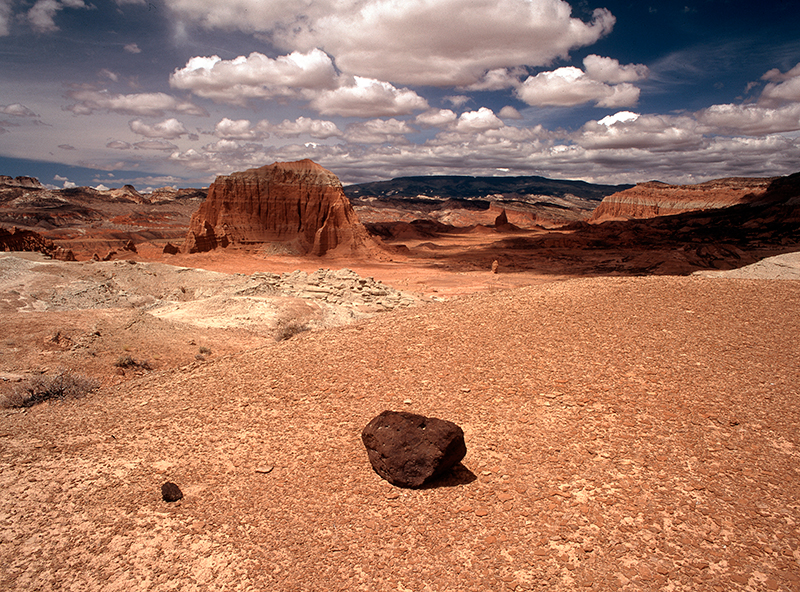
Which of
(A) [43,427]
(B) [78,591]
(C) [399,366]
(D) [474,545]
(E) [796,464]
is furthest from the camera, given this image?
(C) [399,366]

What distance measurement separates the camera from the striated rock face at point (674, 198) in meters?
80.2

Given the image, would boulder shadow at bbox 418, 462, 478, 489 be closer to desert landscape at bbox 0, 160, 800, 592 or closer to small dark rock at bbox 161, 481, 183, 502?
desert landscape at bbox 0, 160, 800, 592

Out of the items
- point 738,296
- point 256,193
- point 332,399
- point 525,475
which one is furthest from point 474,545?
point 256,193

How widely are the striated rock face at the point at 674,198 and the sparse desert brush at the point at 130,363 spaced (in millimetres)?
94457

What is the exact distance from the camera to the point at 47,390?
6.73 m

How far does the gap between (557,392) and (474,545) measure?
287 centimetres

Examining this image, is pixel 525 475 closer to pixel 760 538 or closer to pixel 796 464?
pixel 760 538

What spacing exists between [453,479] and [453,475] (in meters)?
0.07

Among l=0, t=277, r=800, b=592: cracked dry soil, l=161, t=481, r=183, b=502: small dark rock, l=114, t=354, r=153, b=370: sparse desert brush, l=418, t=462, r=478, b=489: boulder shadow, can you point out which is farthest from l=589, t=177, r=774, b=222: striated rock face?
l=161, t=481, r=183, b=502: small dark rock

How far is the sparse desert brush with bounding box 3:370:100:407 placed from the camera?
6.46 m

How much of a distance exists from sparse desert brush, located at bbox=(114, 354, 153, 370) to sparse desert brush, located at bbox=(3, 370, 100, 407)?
2.87m

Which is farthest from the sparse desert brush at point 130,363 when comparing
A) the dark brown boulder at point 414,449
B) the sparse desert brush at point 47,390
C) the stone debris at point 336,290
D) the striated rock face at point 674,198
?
the striated rock face at point 674,198

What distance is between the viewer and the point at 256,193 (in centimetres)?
3909

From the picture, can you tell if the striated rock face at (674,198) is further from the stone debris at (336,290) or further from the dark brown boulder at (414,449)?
the dark brown boulder at (414,449)
